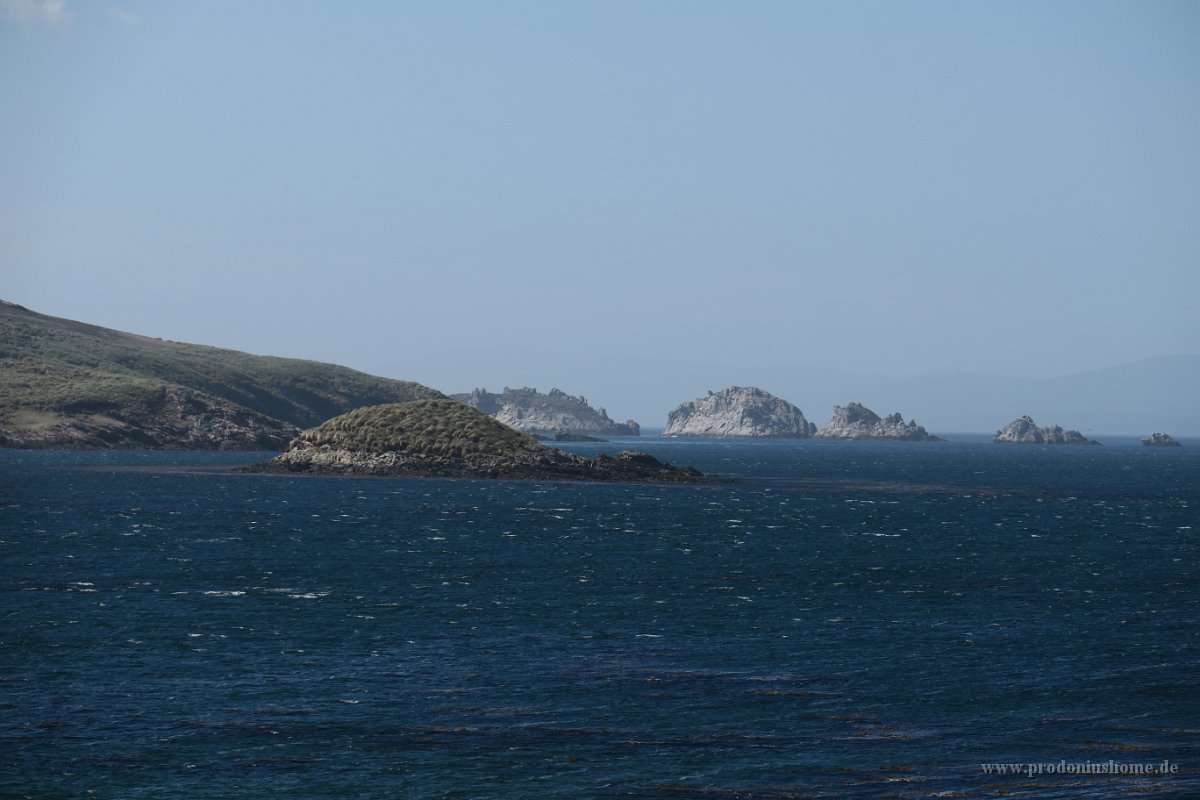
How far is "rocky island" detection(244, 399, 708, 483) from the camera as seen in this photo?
5861 inches

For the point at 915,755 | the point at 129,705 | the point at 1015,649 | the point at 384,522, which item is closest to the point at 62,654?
the point at 129,705

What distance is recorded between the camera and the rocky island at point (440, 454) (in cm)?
14888

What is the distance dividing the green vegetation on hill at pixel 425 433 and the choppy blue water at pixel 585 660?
66676 mm

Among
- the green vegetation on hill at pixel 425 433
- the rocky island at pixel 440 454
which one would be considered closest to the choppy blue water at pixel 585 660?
the rocky island at pixel 440 454

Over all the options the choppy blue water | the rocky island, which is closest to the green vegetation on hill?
the rocky island

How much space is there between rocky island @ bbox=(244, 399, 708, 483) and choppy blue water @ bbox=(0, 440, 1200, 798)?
202ft

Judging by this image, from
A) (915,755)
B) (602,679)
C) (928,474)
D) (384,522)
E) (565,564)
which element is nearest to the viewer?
(915,755)

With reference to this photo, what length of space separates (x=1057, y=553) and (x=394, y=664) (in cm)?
4687

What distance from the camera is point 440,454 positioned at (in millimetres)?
152500

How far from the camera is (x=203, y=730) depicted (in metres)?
31.2

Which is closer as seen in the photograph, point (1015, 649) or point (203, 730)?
point (203, 730)

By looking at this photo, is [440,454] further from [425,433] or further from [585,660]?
[585,660]

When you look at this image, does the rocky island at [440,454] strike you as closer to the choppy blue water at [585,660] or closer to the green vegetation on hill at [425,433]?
the green vegetation on hill at [425,433]

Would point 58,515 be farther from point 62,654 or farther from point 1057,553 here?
point 1057,553
